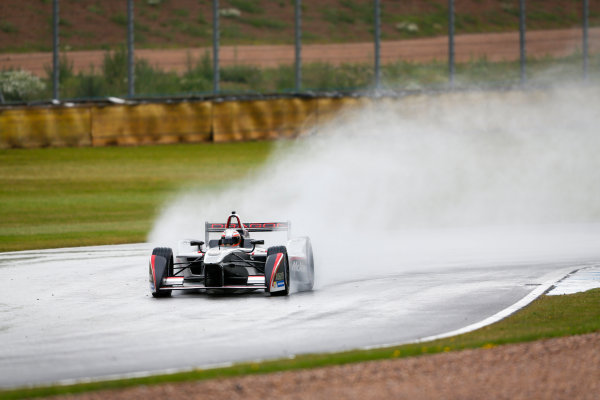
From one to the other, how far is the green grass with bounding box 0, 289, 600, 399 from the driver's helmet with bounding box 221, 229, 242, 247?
4.51m

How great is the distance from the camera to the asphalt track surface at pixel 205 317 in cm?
1039

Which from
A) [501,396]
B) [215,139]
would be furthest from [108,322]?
[215,139]

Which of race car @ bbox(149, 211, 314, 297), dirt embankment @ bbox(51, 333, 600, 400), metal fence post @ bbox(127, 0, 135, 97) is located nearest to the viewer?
dirt embankment @ bbox(51, 333, 600, 400)

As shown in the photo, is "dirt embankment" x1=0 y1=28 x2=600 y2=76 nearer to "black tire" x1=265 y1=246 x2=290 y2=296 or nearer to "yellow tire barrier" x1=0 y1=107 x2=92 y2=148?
"yellow tire barrier" x1=0 y1=107 x2=92 y2=148

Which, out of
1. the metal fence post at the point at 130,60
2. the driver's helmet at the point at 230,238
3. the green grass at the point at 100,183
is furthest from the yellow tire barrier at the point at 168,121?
the driver's helmet at the point at 230,238

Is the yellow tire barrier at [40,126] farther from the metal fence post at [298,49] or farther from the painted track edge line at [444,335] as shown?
the painted track edge line at [444,335]

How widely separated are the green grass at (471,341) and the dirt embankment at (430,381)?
21 cm

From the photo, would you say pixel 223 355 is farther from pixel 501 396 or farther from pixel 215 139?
pixel 215 139

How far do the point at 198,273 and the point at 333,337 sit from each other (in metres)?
4.52

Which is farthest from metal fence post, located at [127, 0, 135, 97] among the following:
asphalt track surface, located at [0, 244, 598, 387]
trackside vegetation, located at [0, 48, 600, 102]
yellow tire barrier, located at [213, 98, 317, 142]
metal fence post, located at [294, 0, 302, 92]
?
asphalt track surface, located at [0, 244, 598, 387]

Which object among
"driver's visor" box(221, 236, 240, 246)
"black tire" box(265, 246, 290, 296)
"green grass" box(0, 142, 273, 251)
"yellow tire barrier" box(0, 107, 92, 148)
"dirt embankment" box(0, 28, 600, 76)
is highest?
"dirt embankment" box(0, 28, 600, 76)

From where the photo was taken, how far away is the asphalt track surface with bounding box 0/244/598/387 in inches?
409

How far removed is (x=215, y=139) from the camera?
37062 mm

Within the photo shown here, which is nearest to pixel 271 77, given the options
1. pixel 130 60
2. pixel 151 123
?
pixel 130 60
